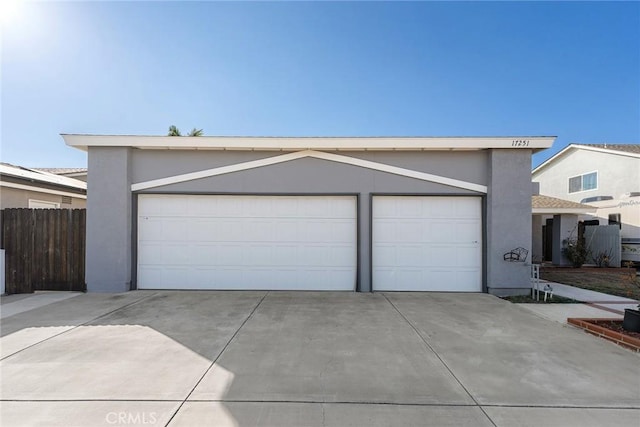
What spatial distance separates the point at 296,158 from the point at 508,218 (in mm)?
5331

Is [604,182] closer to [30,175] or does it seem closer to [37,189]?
[37,189]

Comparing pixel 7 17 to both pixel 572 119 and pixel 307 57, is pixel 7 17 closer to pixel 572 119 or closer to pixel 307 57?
pixel 307 57

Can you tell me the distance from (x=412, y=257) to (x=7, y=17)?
10.9m

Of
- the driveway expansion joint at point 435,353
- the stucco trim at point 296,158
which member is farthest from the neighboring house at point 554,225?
the driveway expansion joint at point 435,353

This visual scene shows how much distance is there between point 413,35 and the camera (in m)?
10.2

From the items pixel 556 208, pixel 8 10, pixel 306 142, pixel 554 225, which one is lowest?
pixel 554 225

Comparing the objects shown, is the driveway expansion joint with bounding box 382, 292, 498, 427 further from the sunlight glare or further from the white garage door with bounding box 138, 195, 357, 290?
the sunlight glare

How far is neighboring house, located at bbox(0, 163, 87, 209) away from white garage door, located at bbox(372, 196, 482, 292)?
32.2 feet

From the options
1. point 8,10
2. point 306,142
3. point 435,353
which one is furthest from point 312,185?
point 8,10

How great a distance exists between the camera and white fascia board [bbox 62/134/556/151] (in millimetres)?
6891

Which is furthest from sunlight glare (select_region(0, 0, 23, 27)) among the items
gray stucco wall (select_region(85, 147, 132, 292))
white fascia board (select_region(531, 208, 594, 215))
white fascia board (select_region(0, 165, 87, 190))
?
white fascia board (select_region(531, 208, 594, 215))

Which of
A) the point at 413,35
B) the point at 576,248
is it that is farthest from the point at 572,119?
the point at 413,35

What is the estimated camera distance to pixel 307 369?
11.0 ft

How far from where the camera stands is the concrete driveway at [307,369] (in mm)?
2564
